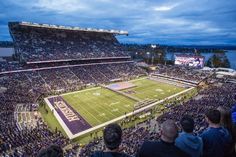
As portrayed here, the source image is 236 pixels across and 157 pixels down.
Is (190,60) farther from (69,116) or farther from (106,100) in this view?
(69,116)

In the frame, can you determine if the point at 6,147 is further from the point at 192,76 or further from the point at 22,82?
the point at 192,76

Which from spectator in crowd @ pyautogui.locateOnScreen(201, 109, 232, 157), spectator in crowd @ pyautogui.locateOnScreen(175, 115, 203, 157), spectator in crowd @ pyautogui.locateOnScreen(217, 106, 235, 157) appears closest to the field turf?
spectator in crowd @ pyautogui.locateOnScreen(217, 106, 235, 157)

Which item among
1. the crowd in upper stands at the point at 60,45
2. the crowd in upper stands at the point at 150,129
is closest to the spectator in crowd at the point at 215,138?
the crowd in upper stands at the point at 150,129

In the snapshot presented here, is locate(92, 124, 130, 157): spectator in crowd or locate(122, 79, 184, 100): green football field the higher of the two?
locate(92, 124, 130, 157): spectator in crowd

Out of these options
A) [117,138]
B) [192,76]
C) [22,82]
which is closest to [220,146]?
[117,138]

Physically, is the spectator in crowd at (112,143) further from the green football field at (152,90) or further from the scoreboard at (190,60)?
the scoreboard at (190,60)

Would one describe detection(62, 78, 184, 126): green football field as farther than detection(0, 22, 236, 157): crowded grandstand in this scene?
Yes

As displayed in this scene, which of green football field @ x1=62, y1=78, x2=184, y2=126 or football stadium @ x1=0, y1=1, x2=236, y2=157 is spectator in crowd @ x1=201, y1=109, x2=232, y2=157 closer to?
football stadium @ x1=0, y1=1, x2=236, y2=157
